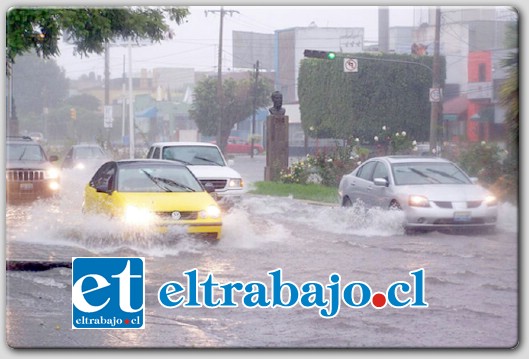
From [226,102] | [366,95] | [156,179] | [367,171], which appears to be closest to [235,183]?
[156,179]

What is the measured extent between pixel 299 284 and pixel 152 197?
1.66 m

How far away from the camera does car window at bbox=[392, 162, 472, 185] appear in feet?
27.7

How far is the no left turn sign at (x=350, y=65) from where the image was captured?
8557mm

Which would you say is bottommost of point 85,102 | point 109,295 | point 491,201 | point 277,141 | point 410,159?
point 109,295

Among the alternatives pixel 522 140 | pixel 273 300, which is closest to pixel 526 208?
pixel 522 140

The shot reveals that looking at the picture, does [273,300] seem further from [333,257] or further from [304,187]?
[304,187]

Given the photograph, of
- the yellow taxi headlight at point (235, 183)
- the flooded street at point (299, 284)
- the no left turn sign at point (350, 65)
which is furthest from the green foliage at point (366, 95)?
the yellow taxi headlight at point (235, 183)

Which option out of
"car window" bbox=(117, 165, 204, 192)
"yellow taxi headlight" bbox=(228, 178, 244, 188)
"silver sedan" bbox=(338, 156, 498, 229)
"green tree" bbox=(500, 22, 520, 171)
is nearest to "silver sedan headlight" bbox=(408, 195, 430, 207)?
"silver sedan" bbox=(338, 156, 498, 229)

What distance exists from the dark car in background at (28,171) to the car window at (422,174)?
8.12 feet

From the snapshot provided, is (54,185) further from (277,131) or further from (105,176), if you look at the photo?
(277,131)

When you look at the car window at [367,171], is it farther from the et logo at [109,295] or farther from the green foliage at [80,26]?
the et logo at [109,295]

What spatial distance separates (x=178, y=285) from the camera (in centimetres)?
802

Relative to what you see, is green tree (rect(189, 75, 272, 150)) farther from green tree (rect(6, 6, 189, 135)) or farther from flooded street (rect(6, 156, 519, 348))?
flooded street (rect(6, 156, 519, 348))

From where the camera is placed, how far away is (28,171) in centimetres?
824
